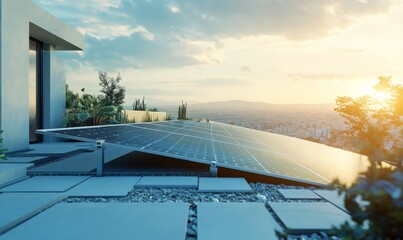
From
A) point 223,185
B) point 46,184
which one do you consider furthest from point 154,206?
point 46,184

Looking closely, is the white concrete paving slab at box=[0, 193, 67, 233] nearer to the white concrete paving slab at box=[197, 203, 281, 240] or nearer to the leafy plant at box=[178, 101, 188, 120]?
the white concrete paving slab at box=[197, 203, 281, 240]

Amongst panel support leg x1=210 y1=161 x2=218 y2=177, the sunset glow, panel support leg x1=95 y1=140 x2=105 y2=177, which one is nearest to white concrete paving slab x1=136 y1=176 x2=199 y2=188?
panel support leg x1=210 y1=161 x2=218 y2=177

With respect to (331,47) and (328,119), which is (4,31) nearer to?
(331,47)

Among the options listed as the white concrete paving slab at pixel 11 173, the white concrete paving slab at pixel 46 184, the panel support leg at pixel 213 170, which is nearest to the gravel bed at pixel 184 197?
the white concrete paving slab at pixel 46 184

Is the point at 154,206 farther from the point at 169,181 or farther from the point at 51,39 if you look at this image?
the point at 51,39

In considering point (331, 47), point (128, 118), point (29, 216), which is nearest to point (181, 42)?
point (128, 118)

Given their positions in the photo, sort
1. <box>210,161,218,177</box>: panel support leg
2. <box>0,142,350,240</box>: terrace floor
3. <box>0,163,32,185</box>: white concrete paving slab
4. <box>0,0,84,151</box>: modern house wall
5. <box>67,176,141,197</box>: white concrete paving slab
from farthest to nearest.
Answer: <box>0,0,84,151</box>: modern house wall
<box>210,161,218,177</box>: panel support leg
<box>0,163,32,185</box>: white concrete paving slab
<box>67,176,141,197</box>: white concrete paving slab
<box>0,142,350,240</box>: terrace floor
